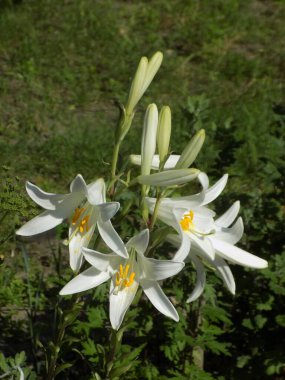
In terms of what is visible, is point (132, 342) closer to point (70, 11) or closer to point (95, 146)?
point (95, 146)

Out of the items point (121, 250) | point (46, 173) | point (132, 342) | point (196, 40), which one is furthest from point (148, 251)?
point (196, 40)

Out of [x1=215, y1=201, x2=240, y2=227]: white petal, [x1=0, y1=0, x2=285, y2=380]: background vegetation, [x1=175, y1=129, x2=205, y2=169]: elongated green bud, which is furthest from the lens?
[x1=0, y1=0, x2=285, y2=380]: background vegetation

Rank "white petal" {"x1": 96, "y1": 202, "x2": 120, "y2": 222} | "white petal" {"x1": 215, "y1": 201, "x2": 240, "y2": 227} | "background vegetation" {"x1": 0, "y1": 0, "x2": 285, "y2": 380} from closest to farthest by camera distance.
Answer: "white petal" {"x1": 96, "y1": 202, "x2": 120, "y2": 222}
"white petal" {"x1": 215, "y1": 201, "x2": 240, "y2": 227}
"background vegetation" {"x1": 0, "y1": 0, "x2": 285, "y2": 380}

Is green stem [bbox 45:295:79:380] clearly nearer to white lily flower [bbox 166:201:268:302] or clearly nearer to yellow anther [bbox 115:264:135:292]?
yellow anther [bbox 115:264:135:292]

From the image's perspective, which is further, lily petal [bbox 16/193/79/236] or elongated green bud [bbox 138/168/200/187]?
lily petal [bbox 16/193/79/236]

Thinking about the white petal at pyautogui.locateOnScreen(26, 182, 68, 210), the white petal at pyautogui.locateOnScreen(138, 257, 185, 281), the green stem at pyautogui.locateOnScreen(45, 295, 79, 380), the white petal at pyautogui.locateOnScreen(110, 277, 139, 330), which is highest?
the white petal at pyautogui.locateOnScreen(26, 182, 68, 210)

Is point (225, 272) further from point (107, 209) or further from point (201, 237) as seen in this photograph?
point (107, 209)

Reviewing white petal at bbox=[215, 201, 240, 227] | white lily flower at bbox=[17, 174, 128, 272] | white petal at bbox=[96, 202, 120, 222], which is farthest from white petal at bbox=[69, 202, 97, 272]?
white petal at bbox=[215, 201, 240, 227]
